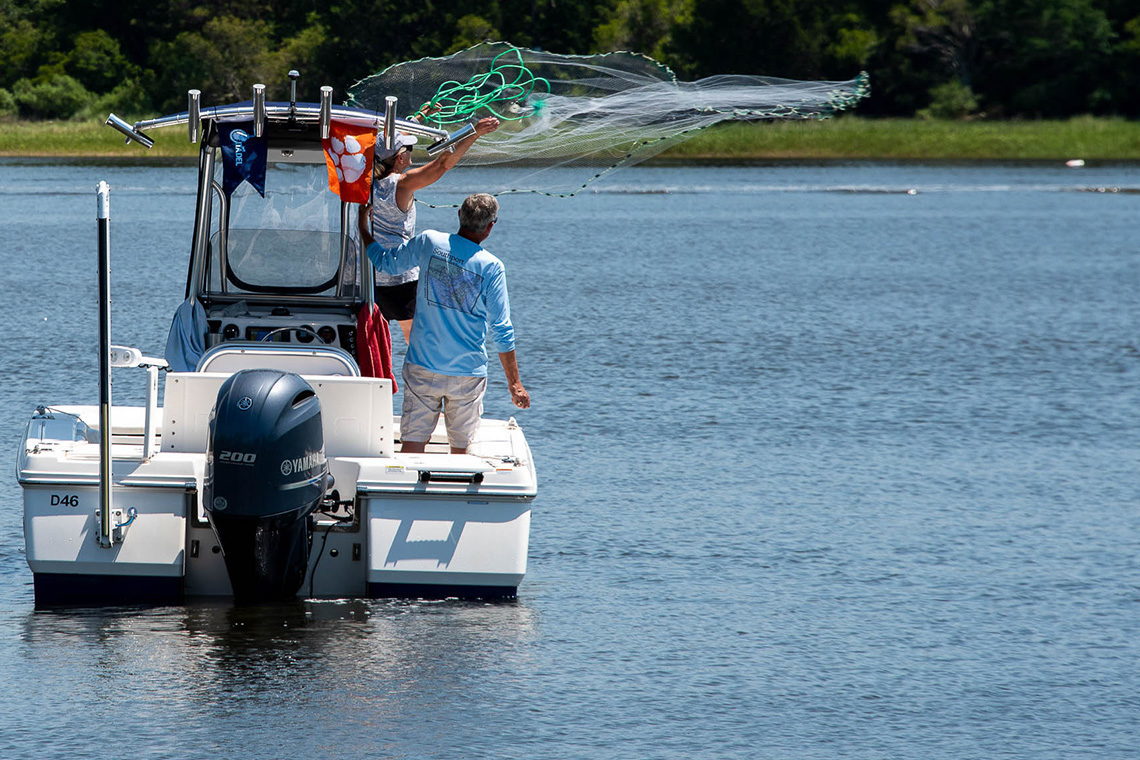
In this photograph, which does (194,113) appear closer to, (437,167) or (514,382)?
(437,167)

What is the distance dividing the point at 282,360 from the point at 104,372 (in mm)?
928

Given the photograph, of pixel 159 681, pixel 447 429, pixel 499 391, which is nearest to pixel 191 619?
pixel 159 681

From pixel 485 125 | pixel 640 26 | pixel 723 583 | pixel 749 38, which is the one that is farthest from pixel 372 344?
pixel 749 38

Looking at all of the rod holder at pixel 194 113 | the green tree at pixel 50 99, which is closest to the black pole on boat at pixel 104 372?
the rod holder at pixel 194 113

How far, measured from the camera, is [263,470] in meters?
7.54

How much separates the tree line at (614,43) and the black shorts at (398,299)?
223 feet

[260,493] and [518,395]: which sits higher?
[518,395]

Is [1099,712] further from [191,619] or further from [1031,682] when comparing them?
[191,619]

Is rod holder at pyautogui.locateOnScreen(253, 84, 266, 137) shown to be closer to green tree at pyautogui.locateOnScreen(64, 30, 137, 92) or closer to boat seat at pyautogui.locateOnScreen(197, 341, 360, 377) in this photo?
boat seat at pyautogui.locateOnScreen(197, 341, 360, 377)

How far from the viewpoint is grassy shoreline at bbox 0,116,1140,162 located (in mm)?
67625

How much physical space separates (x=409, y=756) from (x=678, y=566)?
3.49m

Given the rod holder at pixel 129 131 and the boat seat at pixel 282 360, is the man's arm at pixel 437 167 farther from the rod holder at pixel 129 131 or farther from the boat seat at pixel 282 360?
the rod holder at pixel 129 131

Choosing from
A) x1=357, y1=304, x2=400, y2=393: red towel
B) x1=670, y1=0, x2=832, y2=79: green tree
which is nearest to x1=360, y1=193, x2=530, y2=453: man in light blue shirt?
x1=357, y1=304, x2=400, y2=393: red towel

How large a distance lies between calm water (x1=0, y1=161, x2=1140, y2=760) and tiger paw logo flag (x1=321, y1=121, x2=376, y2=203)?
2.22 meters
